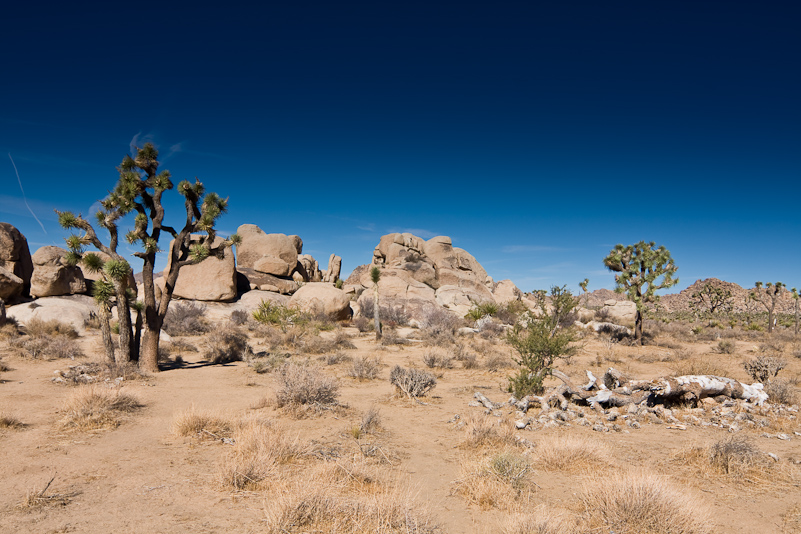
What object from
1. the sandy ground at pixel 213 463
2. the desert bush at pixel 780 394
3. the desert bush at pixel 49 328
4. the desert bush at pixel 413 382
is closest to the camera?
the sandy ground at pixel 213 463

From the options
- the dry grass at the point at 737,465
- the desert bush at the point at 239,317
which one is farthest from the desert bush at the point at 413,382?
the desert bush at the point at 239,317

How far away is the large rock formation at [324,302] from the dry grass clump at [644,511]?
23.2 metres

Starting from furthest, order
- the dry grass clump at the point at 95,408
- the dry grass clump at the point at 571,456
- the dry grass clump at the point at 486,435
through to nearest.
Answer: the dry grass clump at the point at 95,408 → the dry grass clump at the point at 486,435 → the dry grass clump at the point at 571,456

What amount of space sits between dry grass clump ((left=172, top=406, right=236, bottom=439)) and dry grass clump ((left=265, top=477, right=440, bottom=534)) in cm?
305

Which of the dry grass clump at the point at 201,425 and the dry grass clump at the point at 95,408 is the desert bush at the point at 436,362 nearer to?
the dry grass clump at the point at 201,425

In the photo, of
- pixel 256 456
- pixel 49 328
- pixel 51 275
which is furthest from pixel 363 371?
pixel 51 275

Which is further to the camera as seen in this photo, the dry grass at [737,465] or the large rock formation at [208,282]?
the large rock formation at [208,282]

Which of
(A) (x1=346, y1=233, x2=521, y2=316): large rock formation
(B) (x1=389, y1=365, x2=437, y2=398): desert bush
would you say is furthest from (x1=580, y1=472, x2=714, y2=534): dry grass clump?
(A) (x1=346, y1=233, x2=521, y2=316): large rock formation

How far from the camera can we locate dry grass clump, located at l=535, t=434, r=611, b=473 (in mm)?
5547

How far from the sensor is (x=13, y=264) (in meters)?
19.6

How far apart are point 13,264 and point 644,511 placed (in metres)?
26.1

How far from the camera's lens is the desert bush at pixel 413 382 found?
9.80m

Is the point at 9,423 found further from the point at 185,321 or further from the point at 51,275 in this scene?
the point at 51,275

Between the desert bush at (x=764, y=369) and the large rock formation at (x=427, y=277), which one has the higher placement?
the large rock formation at (x=427, y=277)
